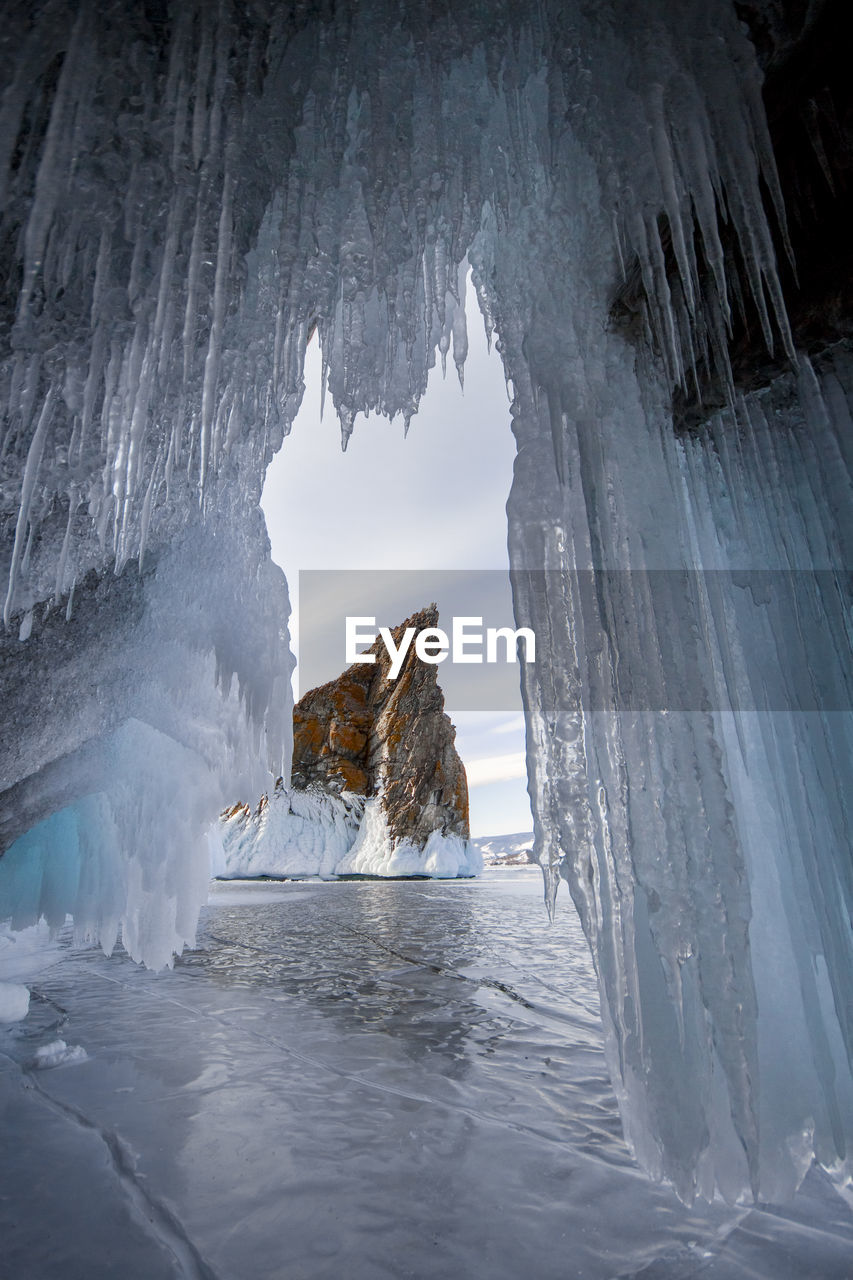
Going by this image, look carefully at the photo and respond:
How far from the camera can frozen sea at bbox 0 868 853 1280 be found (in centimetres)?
154

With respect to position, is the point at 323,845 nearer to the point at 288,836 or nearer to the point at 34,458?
the point at 288,836

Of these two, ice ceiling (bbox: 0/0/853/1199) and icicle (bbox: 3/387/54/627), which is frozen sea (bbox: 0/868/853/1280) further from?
icicle (bbox: 3/387/54/627)

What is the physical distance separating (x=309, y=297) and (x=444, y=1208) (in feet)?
11.1

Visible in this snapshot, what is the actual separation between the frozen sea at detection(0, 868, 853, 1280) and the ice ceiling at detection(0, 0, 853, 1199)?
1.12 feet

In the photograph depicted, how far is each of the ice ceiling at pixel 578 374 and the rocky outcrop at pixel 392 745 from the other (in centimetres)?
2943

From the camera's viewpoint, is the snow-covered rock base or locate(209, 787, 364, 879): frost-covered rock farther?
locate(209, 787, 364, 879): frost-covered rock

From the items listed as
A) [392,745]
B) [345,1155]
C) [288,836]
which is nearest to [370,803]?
[392,745]

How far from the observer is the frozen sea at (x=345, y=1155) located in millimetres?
1540

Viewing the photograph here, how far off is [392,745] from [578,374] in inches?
1262

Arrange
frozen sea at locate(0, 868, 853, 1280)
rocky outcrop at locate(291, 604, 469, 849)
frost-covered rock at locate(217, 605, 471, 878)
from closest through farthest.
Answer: frozen sea at locate(0, 868, 853, 1280), frost-covered rock at locate(217, 605, 471, 878), rocky outcrop at locate(291, 604, 469, 849)

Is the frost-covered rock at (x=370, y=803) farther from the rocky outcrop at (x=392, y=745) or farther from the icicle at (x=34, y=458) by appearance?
the icicle at (x=34, y=458)

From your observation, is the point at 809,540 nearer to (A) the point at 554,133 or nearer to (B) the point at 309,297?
(A) the point at 554,133

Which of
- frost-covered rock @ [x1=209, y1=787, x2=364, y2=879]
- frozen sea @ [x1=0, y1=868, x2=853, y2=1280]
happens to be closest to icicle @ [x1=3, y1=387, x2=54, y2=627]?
frozen sea @ [x1=0, y1=868, x2=853, y2=1280]

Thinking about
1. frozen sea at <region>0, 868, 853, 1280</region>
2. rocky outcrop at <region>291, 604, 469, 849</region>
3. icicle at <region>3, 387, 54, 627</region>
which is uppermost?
rocky outcrop at <region>291, 604, 469, 849</region>
